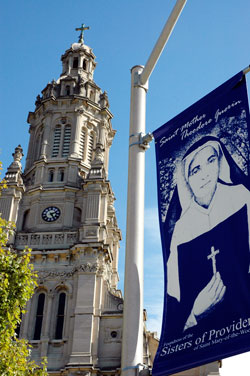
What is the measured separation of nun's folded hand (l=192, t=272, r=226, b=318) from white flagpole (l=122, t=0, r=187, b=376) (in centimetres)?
99

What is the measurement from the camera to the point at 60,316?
3769cm

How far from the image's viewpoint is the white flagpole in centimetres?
855

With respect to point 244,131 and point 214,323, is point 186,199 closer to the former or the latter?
point 244,131

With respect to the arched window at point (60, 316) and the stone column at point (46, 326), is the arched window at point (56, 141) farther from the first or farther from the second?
the stone column at point (46, 326)

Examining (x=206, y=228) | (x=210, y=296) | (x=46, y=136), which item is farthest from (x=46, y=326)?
(x=210, y=296)

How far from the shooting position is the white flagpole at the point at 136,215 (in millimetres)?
8547

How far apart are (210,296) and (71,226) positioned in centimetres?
3398

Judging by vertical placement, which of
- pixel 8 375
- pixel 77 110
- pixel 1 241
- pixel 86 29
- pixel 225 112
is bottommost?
pixel 8 375

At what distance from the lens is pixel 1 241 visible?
17359mm

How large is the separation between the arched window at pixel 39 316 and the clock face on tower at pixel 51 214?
656 centimetres

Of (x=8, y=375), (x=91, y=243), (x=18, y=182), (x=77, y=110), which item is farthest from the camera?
(x=77, y=110)

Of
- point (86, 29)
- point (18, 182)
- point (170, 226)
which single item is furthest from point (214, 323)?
point (86, 29)

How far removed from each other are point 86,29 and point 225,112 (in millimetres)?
52842

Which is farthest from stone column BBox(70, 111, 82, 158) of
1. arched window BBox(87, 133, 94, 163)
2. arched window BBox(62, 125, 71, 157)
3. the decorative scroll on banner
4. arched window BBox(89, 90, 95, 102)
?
the decorative scroll on banner
